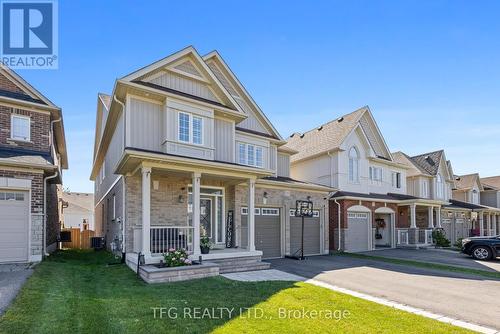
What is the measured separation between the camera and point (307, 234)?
1744cm

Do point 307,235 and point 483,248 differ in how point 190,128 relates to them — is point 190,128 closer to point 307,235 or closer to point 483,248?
point 307,235

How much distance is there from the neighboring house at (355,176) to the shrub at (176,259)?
1129cm

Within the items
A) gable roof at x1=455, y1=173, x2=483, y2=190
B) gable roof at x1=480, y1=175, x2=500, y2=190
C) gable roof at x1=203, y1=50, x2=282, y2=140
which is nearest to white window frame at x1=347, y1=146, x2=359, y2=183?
gable roof at x1=203, y1=50, x2=282, y2=140

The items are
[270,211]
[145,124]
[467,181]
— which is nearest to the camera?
[145,124]


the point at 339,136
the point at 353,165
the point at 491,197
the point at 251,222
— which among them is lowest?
the point at 251,222

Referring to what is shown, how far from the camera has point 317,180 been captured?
69.1ft

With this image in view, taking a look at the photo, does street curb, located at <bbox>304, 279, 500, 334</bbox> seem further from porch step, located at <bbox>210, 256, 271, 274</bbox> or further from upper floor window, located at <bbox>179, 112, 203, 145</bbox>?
upper floor window, located at <bbox>179, 112, 203, 145</bbox>

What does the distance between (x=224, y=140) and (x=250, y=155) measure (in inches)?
106

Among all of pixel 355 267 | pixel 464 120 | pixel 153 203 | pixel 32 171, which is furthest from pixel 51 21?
pixel 464 120

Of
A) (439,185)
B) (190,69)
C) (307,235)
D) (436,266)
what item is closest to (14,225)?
(190,69)

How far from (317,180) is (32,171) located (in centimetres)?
1523

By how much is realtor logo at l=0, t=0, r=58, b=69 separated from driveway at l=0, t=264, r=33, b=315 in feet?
21.6

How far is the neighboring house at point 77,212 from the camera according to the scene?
38469mm

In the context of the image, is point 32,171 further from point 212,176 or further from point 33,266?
point 212,176
